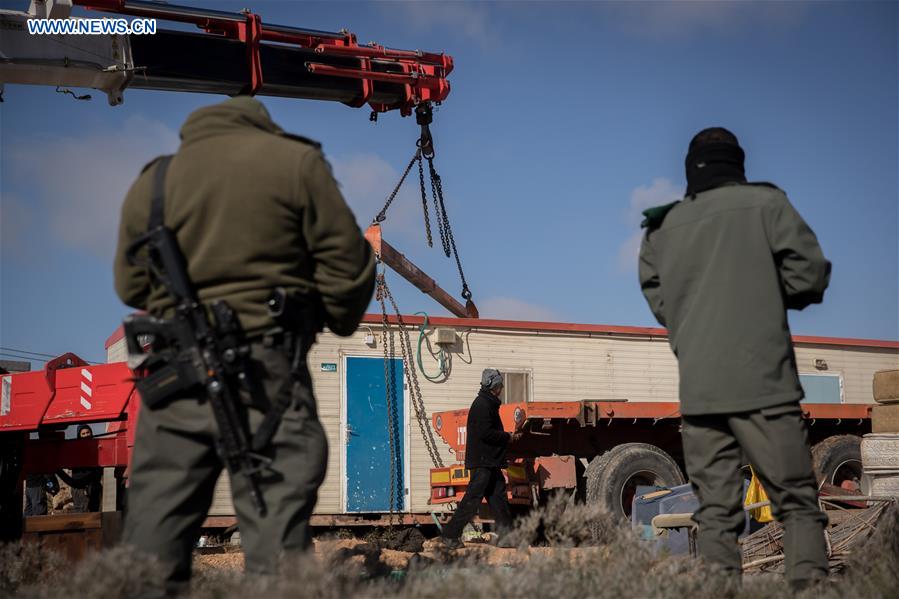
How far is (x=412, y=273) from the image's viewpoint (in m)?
16.0

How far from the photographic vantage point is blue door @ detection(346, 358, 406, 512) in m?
13.1

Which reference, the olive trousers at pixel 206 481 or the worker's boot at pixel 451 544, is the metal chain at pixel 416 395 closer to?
the worker's boot at pixel 451 544

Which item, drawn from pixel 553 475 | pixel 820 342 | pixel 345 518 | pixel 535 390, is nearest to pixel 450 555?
pixel 553 475

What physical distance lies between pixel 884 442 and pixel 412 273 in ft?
30.7

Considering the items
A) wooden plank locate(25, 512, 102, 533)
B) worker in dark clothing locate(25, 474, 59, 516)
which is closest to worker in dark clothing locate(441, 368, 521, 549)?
wooden plank locate(25, 512, 102, 533)

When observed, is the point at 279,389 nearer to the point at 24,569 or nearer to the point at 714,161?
the point at 24,569

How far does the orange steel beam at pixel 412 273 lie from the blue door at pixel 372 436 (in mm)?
2298

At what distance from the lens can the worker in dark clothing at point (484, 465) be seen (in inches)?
416

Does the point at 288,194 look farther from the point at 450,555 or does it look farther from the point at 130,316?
the point at 450,555

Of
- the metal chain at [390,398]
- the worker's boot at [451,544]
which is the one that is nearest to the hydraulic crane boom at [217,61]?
the metal chain at [390,398]

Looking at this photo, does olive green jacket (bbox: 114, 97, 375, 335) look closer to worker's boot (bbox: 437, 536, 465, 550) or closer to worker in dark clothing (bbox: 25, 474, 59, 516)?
worker's boot (bbox: 437, 536, 465, 550)

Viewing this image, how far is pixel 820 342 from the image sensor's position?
640 inches

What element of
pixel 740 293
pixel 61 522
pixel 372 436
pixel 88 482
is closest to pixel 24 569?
pixel 61 522

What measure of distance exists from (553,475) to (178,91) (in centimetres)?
A: 582
